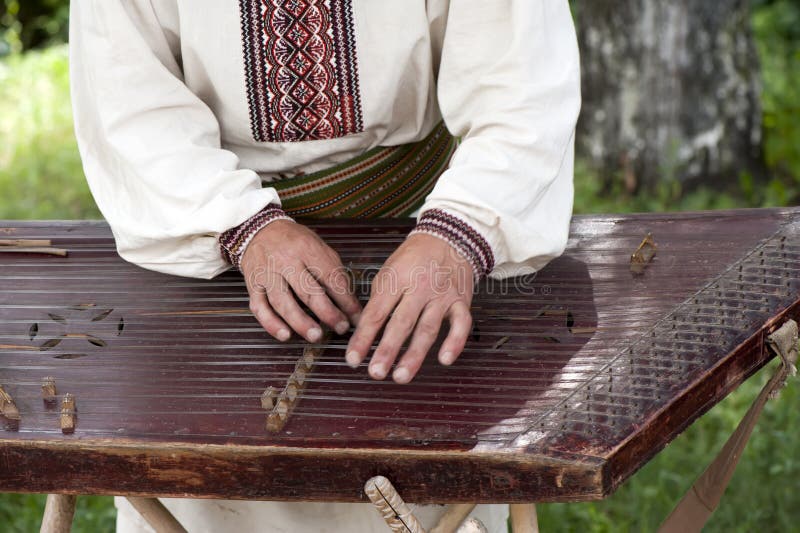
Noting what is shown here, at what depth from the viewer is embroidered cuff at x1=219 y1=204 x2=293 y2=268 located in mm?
1974

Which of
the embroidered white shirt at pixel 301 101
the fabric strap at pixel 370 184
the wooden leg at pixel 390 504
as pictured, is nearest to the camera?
the wooden leg at pixel 390 504

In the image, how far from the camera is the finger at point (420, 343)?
5.49 ft

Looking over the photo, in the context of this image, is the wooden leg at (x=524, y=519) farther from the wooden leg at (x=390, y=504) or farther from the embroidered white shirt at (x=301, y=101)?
the embroidered white shirt at (x=301, y=101)

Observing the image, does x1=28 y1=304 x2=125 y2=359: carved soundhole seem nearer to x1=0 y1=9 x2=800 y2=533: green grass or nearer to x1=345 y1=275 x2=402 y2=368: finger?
x1=345 y1=275 x2=402 y2=368: finger

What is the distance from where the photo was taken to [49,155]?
6.03 m

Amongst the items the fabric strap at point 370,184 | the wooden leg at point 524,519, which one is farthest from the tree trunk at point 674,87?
the wooden leg at point 524,519

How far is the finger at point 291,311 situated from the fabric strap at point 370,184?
0.42 m

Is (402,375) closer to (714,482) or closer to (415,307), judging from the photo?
(415,307)

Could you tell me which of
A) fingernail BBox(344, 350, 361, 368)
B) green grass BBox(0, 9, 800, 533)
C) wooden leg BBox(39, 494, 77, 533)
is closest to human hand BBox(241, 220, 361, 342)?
fingernail BBox(344, 350, 361, 368)

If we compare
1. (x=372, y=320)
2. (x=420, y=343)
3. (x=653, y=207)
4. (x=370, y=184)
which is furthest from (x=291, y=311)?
(x=653, y=207)

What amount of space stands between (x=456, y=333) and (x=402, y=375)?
131 mm

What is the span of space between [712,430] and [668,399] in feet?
6.88

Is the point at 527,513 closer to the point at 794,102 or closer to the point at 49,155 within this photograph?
the point at 794,102

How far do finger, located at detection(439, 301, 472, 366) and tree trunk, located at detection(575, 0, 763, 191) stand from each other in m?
3.28
